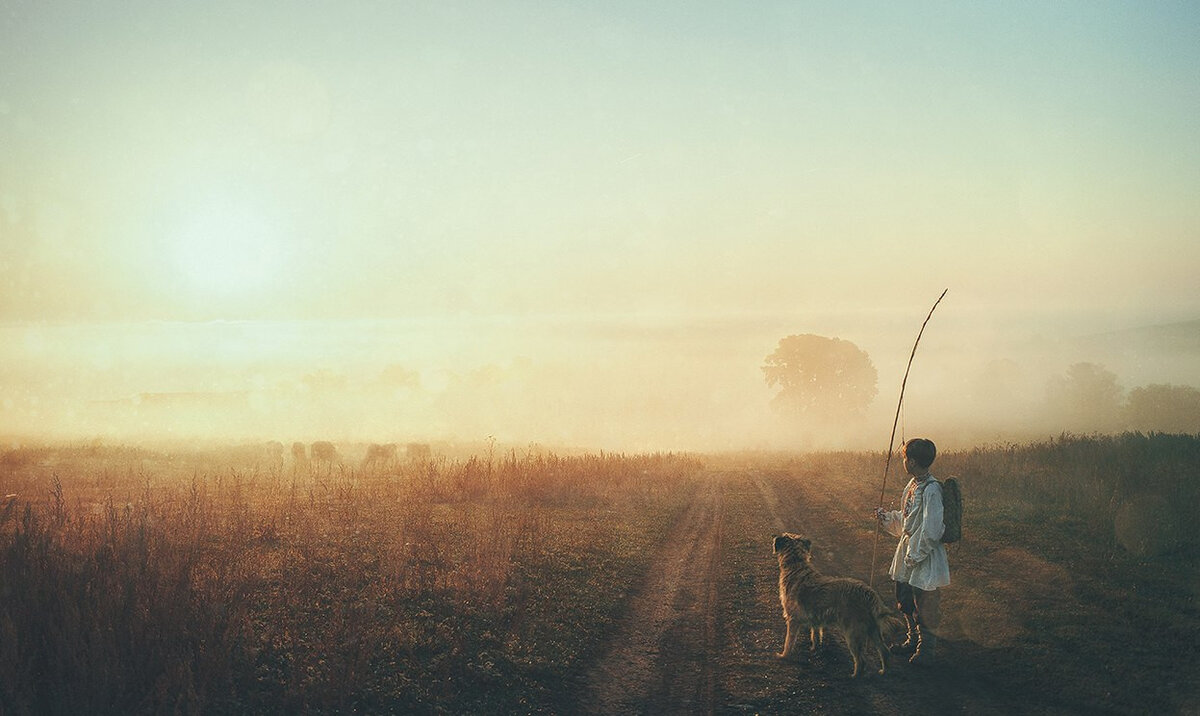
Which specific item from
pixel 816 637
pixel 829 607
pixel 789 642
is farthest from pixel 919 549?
pixel 789 642

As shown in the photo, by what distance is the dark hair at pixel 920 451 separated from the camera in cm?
732

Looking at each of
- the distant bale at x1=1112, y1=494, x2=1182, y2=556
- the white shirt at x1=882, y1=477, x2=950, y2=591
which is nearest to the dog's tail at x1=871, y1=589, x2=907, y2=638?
the white shirt at x1=882, y1=477, x2=950, y2=591

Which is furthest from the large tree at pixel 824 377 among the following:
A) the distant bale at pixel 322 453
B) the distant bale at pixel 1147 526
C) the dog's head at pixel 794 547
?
the dog's head at pixel 794 547

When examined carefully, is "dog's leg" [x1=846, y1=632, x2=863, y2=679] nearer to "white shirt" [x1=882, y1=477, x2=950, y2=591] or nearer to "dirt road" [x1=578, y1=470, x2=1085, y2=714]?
"dirt road" [x1=578, y1=470, x2=1085, y2=714]

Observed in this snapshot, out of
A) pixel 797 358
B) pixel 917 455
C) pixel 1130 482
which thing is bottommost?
pixel 1130 482

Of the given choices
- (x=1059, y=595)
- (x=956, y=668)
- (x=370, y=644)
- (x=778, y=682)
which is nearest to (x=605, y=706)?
(x=778, y=682)

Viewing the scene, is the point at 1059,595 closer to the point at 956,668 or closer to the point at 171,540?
the point at 956,668

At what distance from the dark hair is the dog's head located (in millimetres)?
1840

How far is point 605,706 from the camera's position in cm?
654

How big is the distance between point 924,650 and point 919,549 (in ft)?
4.18

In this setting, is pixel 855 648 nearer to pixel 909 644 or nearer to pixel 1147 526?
pixel 909 644

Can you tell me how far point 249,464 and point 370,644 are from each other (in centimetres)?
2287

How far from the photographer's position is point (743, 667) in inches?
291

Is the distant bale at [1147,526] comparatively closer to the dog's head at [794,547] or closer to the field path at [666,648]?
the dog's head at [794,547]
